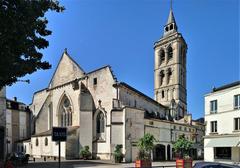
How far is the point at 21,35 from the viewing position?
37.0ft

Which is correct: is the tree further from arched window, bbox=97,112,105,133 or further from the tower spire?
the tower spire

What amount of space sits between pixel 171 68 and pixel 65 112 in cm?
3683

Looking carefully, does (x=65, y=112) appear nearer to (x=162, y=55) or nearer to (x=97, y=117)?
(x=97, y=117)

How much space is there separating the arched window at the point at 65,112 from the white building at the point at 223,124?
69.4 feet

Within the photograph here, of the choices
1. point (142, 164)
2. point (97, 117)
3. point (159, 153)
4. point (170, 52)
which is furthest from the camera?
point (170, 52)

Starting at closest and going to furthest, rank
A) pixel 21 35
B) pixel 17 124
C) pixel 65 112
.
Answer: pixel 21 35 → pixel 65 112 → pixel 17 124

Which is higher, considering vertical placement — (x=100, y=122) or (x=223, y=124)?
(x=223, y=124)

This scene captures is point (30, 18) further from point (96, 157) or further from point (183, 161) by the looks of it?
point (96, 157)

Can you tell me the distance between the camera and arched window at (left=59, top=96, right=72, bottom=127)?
176ft

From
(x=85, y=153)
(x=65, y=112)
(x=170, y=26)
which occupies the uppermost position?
(x=170, y=26)

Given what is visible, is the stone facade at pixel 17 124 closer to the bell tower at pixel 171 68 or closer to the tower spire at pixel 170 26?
the bell tower at pixel 171 68

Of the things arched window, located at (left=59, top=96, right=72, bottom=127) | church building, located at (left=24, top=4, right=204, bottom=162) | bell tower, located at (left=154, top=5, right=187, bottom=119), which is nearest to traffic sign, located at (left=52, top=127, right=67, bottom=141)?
church building, located at (left=24, top=4, right=204, bottom=162)

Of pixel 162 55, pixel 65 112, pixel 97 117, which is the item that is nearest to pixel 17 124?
pixel 65 112

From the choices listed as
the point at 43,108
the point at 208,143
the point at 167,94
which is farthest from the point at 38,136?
the point at 167,94
